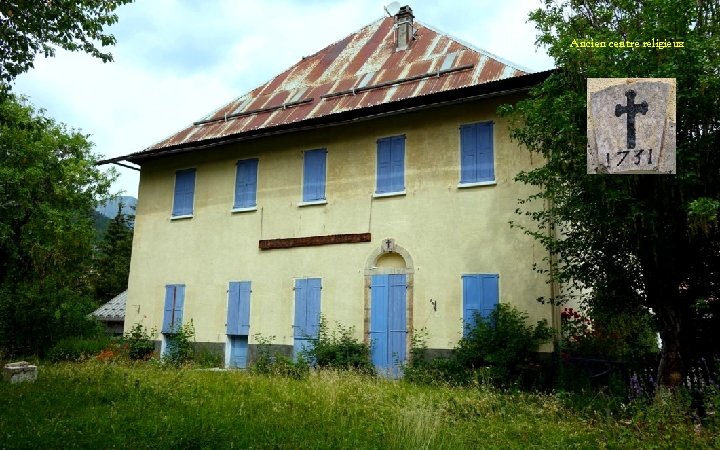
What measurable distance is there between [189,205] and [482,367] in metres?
9.55

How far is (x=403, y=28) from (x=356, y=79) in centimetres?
231

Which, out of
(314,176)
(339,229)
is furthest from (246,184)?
(339,229)

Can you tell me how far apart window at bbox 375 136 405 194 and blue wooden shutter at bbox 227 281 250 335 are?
4.40 metres

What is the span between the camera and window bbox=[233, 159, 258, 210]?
1532 centimetres

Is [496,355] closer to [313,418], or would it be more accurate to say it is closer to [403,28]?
[313,418]

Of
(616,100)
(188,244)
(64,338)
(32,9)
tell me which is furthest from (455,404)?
(64,338)

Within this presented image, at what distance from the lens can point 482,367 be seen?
10.9 metres

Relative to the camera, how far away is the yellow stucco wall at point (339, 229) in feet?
39.8

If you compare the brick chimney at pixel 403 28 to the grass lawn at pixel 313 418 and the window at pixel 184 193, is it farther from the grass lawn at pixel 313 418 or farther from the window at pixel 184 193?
the grass lawn at pixel 313 418

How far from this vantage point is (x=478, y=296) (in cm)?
1196

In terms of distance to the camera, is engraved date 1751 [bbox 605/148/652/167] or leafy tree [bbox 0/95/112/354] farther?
leafy tree [bbox 0/95/112/354]

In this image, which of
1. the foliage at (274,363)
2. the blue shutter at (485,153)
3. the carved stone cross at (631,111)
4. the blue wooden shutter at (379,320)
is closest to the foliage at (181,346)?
the foliage at (274,363)

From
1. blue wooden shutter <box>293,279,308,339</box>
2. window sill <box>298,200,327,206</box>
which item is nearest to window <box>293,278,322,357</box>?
blue wooden shutter <box>293,279,308,339</box>

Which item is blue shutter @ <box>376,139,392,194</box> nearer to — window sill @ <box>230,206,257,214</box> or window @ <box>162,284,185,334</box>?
window sill @ <box>230,206,257,214</box>
